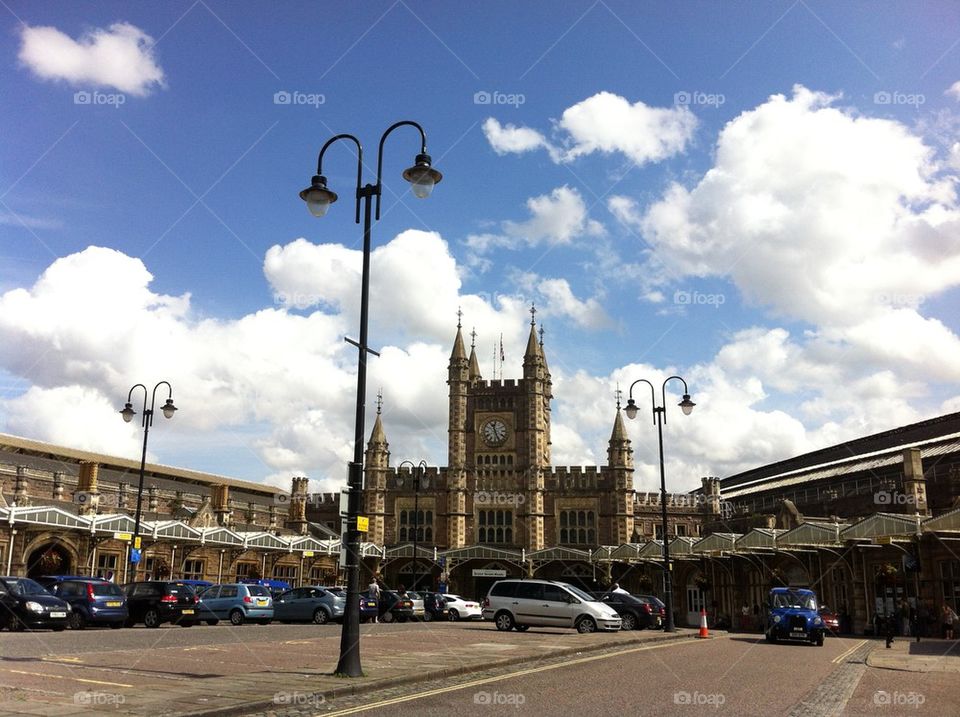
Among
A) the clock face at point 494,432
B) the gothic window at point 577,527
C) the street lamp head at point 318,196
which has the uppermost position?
the clock face at point 494,432

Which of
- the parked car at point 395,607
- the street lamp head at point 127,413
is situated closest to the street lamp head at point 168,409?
the street lamp head at point 127,413

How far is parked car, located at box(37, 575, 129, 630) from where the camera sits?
23.4m

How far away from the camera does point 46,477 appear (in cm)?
5241

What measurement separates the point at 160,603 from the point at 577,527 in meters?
49.6

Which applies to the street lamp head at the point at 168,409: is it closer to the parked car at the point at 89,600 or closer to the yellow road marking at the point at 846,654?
the parked car at the point at 89,600

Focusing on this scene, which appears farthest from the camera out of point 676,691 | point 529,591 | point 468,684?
point 529,591

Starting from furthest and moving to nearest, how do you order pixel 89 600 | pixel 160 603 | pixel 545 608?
pixel 545 608
pixel 160 603
pixel 89 600

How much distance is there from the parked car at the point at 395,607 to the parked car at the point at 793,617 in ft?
49.9

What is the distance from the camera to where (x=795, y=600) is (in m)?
25.7

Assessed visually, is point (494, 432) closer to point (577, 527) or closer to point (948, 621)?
point (577, 527)

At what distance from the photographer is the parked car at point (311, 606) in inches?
1136

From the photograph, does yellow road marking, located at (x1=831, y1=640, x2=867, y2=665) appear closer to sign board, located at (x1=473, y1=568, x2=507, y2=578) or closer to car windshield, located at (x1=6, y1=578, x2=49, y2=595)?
car windshield, located at (x1=6, y1=578, x2=49, y2=595)

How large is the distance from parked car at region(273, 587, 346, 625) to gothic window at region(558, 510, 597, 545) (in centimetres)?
4412

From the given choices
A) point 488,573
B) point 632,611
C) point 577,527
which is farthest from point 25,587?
point 577,527
